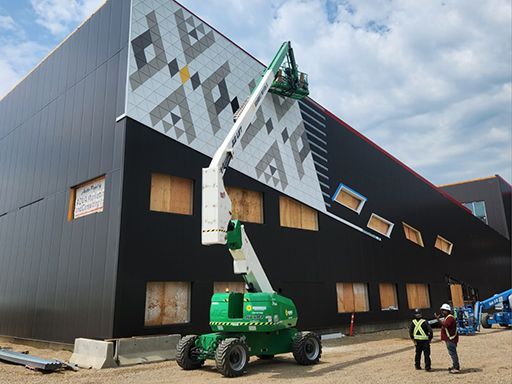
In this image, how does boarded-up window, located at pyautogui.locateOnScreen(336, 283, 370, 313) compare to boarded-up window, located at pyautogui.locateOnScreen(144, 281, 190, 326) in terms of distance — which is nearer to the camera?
boarded-up window, located at pyautogui.locateOnScreen(144, 281, 190, 326)

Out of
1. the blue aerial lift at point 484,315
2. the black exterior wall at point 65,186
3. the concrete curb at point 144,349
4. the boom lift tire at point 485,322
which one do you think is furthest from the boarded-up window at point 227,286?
the boom lift tire at point 485,322

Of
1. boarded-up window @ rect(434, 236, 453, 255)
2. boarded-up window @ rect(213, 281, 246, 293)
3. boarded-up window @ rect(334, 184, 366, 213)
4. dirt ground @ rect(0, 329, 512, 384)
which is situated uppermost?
boarded-up window @ rect(334, 184, 366, 213)

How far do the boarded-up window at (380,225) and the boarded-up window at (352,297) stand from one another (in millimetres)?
3675

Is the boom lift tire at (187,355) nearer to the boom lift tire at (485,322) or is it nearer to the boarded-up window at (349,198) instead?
the boarded-up window at (349,198)

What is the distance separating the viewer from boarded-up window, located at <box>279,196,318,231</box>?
69.1ft

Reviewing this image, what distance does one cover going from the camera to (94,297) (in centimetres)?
1493

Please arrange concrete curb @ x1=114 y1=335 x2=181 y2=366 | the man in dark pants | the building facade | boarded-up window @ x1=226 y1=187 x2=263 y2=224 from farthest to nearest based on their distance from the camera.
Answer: boarded-up window @ x1=226 y1=187 x2=263 y2=224, the building facade, concrete curb @ x1=114 y1=335 x2=181 y2=366, the man in dark pants

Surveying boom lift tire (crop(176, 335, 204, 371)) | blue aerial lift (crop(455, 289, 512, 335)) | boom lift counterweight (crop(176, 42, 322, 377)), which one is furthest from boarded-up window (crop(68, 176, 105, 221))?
blue aerial lift (crop(455, 289, 512, 335))

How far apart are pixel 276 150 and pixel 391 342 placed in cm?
1059

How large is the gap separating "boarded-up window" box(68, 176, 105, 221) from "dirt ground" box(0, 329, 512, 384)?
17.9ft

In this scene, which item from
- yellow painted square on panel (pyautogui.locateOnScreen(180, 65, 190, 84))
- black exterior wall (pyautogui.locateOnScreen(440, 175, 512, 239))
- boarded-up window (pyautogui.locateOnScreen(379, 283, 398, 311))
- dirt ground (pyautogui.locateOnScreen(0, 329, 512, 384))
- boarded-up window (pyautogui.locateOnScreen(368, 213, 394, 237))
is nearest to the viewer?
dirt ground (pyautogui.locateOnScreen(0, 329, 512, 384))

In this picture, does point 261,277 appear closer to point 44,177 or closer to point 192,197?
point 192,197

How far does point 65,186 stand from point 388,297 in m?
19.0

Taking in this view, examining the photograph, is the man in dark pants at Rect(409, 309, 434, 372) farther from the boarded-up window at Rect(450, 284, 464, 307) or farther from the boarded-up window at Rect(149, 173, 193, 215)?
the boarded-up window at Rect(450, 284, 464, 307)
